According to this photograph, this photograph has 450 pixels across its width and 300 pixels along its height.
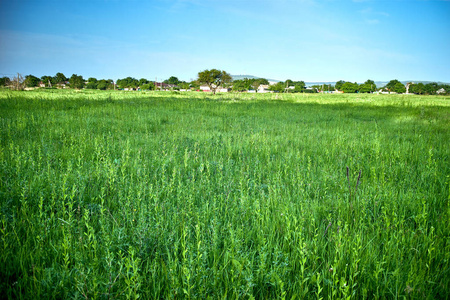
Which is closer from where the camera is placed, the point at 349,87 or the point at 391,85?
the point at 391,85

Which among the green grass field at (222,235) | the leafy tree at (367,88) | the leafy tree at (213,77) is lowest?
the green grass field at (222,235)

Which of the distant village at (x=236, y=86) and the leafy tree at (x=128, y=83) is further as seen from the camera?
the leafy tree at (x=128, y=83)

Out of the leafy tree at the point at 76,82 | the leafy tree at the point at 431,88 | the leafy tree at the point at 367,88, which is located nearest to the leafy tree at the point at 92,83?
the leafy tree at the point at 76,82

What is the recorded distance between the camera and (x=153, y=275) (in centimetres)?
186

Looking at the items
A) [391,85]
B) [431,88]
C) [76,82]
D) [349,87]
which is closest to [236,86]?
[349,87]

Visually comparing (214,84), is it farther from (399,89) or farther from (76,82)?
(399,89)

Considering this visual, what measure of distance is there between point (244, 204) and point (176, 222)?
0.90 metres

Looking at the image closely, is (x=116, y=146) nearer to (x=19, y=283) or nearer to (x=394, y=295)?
(x=19, y=283)

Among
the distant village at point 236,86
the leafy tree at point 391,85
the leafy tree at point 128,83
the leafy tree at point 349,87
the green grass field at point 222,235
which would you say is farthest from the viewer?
the leafy tree at point 349,87

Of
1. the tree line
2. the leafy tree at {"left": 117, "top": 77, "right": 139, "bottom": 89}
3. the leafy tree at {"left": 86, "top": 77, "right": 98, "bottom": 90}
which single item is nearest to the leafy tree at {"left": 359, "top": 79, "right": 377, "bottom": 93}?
the tree line

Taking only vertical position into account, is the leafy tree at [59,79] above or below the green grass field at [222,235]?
above

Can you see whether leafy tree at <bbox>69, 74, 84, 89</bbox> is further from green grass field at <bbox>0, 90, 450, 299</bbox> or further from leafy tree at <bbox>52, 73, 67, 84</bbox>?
green grass field at <bbox>0, 90, 450, 299</bbox>

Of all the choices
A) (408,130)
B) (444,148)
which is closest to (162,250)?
(444,148)

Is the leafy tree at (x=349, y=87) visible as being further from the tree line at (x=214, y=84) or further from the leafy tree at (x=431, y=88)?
the leafy tree at (x=431, y=88)
